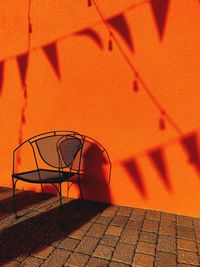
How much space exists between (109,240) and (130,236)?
22 centimetres

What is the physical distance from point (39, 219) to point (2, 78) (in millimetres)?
1949

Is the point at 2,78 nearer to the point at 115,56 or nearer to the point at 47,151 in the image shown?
the point at 47,151

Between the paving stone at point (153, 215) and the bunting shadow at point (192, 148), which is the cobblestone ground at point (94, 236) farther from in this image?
the bunting shadow at point (192, 148)

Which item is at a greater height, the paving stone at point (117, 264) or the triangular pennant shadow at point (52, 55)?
the triangular pennant shadow at point (52, 55)

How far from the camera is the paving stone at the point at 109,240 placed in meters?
2.39

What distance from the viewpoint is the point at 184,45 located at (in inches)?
109

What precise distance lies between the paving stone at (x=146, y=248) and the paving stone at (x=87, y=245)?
14.7 inches

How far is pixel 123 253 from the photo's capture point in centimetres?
225

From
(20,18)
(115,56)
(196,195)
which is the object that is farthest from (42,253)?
(20,18)

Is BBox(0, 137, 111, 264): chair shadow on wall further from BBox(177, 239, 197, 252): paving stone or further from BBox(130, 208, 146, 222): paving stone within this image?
BBox(177, 239, 197, 252): paving stone

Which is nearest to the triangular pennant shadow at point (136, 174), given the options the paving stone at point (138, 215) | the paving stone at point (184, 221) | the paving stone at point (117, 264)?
the paving stone at point (138, 215)

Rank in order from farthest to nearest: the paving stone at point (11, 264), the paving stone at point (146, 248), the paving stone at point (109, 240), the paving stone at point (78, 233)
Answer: the paving stone at point (78, 233) < the paving stone at point (109, 240) < the paving stone at point (146, 248) < the paving stone at point (11, 264)

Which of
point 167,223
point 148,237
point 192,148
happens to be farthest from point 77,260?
point 192,148

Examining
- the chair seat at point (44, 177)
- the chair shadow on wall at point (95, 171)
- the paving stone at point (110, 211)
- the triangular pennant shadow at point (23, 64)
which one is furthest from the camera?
the triangular pennant shadow at point (23, 64)
